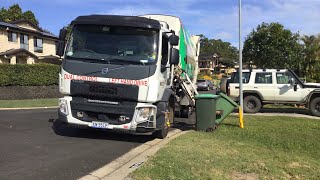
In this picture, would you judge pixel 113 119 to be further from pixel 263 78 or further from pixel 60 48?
pixel 263 78

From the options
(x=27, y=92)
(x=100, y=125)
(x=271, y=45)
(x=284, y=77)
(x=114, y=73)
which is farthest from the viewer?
(x=271, y=45)

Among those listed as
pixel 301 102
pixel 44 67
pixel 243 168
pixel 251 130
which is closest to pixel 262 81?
pixel 301 102

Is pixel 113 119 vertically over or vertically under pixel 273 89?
under

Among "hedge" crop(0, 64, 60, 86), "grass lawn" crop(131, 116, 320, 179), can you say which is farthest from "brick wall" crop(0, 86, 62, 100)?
"grass lawn" crop(131, 116, 320, 179)

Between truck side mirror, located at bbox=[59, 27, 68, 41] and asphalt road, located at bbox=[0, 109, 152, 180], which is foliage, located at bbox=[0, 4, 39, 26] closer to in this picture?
asphalt road, located at bbox=[0, 109, 152, 180]

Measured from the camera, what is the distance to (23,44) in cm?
4541

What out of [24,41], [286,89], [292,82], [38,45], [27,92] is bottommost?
[27,92]

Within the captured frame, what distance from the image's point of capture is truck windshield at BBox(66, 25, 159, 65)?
9.62 m

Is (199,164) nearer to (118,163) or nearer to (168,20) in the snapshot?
(118,163)

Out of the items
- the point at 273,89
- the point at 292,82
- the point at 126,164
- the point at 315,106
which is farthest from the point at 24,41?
the point at 126,164

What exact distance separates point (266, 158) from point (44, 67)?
26.2 meters

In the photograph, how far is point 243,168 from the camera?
7246 millimetres

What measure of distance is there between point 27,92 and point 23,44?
16.4 m

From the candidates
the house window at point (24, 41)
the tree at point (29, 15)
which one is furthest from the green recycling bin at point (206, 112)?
the tree at point (29, 15)
